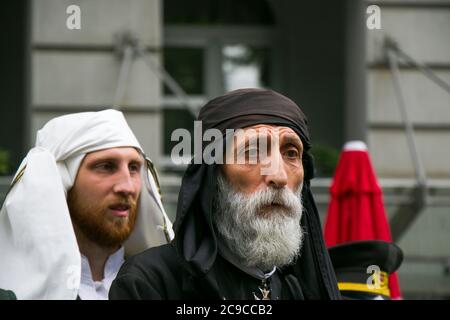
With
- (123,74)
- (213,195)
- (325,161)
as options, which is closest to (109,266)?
(213,195)

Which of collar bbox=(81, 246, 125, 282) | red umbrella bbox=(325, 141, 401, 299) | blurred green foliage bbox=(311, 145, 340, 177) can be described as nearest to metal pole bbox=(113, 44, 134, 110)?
blurred green foliage bbox=(311, 145, 340, 177)

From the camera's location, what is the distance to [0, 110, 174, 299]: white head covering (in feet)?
12.4

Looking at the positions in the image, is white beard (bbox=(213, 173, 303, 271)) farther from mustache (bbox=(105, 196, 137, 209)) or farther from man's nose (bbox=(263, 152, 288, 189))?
mustache (bbox=(105, 196, 137, 209))

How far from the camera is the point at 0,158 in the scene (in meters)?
8.50

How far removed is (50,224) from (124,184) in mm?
569

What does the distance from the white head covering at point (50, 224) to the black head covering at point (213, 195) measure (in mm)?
830

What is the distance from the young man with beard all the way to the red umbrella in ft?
10.5

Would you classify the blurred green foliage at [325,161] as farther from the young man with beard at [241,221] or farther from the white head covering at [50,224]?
the young man with beard at [241,221]

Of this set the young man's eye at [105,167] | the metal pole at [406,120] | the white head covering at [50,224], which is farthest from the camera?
the metal pole at [406,120]

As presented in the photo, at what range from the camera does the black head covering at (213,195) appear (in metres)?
3.09

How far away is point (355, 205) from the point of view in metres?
6.52

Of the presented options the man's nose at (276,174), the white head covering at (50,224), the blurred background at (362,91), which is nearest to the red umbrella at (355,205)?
the blurred background at (362,91)

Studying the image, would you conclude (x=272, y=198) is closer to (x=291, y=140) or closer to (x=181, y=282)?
(x=291, y=140)
